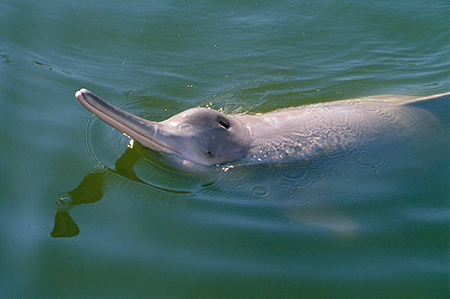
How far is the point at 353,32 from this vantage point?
31.3 feet

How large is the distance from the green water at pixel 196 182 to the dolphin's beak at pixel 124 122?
39 cm

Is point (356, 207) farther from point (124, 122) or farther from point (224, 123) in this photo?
point (124, 122)

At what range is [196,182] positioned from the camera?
5.25m

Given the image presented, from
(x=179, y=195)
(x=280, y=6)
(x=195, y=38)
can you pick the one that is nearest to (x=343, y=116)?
(x=179, y=195)

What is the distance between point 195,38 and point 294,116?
150 inches

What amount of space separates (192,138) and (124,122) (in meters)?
0.85

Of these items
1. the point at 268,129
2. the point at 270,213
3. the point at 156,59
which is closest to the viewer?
the point at 270,213

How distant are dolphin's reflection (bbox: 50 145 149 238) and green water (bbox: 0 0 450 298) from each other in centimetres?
2


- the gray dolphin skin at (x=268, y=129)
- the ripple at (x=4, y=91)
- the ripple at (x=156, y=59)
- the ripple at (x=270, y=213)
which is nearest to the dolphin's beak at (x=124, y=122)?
the gray dolphin skin at (x=268, y=129)

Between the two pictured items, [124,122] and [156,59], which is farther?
[156,59]

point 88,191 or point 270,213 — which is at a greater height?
point 270,213

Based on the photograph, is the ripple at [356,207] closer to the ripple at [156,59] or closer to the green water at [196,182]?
the green water at [196,182]

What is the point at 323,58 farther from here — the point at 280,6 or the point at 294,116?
the point at 294,116

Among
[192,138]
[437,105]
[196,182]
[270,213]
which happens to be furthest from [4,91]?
[437,105]
